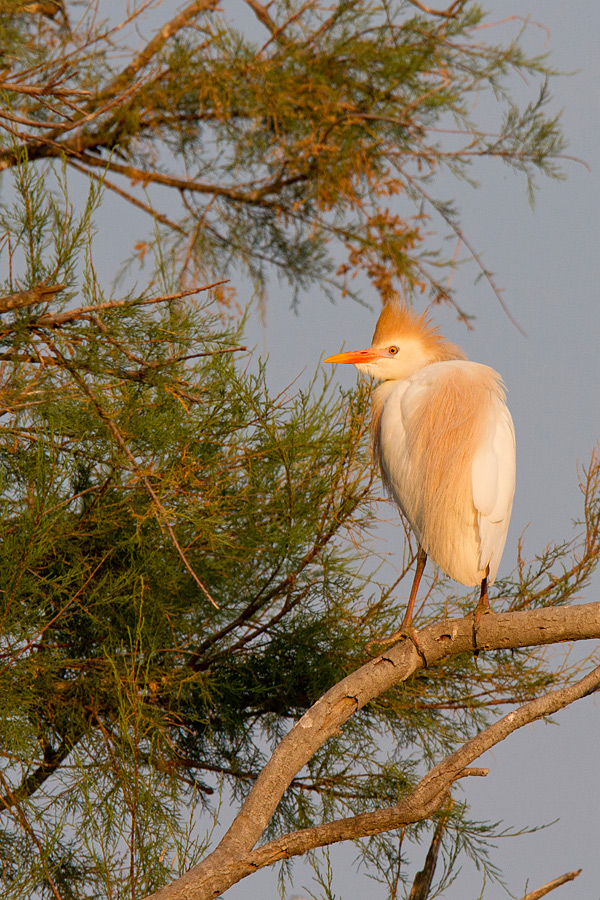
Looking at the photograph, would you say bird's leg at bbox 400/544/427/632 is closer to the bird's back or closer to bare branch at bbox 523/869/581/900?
the bird's back

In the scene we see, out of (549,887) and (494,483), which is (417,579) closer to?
(494,483)

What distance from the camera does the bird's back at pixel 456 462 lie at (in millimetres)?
2064

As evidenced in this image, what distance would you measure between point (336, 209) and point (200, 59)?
0.78 meters

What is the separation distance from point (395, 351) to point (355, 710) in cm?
102

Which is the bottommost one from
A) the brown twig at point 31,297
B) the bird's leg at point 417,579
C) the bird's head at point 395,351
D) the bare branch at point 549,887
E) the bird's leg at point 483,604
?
the bare branch at point 549,887

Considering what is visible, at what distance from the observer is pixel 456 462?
6.78 ft

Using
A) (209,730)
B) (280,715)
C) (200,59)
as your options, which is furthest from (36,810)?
(200,59)

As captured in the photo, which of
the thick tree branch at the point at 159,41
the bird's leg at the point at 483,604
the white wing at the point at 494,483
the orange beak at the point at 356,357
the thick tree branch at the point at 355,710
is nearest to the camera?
the thick tree branch at the point at 355,710

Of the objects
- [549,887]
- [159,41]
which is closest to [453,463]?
[549,887]

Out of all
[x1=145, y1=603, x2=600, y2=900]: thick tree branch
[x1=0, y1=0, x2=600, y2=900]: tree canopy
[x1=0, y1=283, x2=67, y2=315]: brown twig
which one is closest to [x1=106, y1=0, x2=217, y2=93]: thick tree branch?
[x1=0, y1=0, x2=600, y2=900]: tree canopy

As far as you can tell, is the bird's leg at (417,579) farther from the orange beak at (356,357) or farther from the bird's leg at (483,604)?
the orange beak at (356,357)

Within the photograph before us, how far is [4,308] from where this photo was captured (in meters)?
1.63

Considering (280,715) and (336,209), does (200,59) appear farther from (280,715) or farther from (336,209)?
(280,715)

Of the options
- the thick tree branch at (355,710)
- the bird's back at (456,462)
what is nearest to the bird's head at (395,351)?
the bird's back at (456,462)
